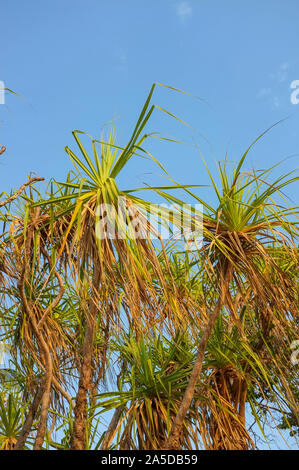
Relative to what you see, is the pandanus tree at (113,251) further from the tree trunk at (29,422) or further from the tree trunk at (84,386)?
the tree trunk at (29,422)

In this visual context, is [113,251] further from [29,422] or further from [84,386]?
[29,422]

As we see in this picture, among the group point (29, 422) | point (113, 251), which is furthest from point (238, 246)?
point (29, 422)

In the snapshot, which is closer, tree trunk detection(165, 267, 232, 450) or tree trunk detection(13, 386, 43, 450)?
tree trunk detection(165, 267, 232, 450)

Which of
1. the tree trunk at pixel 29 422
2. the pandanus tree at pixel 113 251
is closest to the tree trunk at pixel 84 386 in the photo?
the pandanus tree at pixel 113 251

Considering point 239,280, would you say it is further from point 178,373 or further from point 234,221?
point 178,373

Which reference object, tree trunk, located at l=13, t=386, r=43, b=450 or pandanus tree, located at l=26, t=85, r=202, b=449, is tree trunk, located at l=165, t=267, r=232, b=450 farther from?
tree trunk, located at l=13, t=386, r=43, b=450

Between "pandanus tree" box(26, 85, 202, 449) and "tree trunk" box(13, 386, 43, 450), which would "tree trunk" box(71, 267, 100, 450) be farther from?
"tree trunk" box(13, 386, 43, 450)

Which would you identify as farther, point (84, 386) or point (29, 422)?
point (29, 422)

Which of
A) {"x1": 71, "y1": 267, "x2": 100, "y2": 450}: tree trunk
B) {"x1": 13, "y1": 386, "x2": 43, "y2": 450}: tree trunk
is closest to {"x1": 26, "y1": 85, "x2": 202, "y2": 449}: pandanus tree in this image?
{"x1": 71, "y1": 267, "x2": 100, "y2": 450}: tree trunk

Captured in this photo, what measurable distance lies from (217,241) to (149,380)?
1247 mm

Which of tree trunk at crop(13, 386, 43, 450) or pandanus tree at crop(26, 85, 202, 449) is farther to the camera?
tree trunk at crop(13, 386, 43, 450)

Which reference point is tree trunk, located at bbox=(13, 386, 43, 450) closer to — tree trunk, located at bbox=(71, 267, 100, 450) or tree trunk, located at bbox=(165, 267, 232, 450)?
tree trunk, located at bbox=(71, 267, 100, 450)
